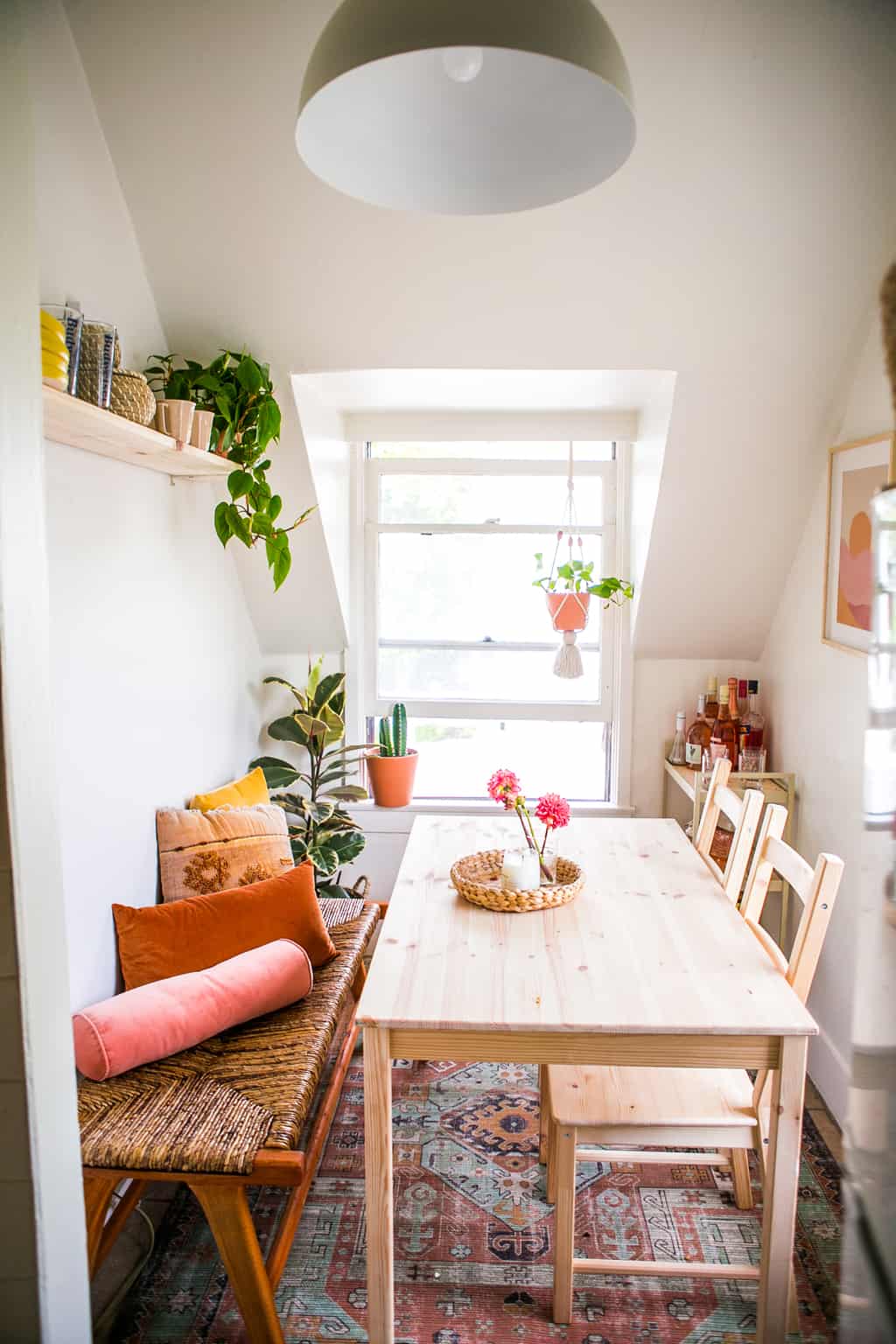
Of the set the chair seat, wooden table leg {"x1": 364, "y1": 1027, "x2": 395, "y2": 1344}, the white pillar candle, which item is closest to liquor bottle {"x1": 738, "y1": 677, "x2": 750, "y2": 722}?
the white pillar candle

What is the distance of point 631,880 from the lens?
241 centimetres

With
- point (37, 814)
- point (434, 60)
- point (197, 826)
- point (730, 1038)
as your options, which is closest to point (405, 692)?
point (197, 826)

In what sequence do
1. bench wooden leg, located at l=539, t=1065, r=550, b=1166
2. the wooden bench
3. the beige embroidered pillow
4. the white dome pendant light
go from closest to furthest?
the white dome pendant light
the wooden bench
bench wooden leg, located at l=539, t=1065, r=550, b=1166
the beige embroidered pillow

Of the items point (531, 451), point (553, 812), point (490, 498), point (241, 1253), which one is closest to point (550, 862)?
point (553, 812)

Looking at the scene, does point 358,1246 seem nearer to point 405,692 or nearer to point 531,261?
point 405,692

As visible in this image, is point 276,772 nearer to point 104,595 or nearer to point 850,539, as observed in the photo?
point 104,595

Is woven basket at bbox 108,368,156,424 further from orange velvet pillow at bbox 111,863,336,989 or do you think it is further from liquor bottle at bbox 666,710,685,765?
liquor bottle at bbox 666,710,685,765

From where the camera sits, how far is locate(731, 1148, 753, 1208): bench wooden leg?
2256 millimetres

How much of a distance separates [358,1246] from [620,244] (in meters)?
2.53

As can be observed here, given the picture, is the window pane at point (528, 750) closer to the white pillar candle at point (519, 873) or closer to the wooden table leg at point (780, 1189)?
the white pillar candle at point (519, 873)

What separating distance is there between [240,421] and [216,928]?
54.2 inches

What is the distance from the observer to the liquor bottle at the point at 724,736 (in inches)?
133

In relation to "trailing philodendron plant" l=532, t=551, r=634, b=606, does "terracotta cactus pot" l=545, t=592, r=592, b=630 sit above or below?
below

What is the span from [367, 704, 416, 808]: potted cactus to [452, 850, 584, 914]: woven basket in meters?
1.22
